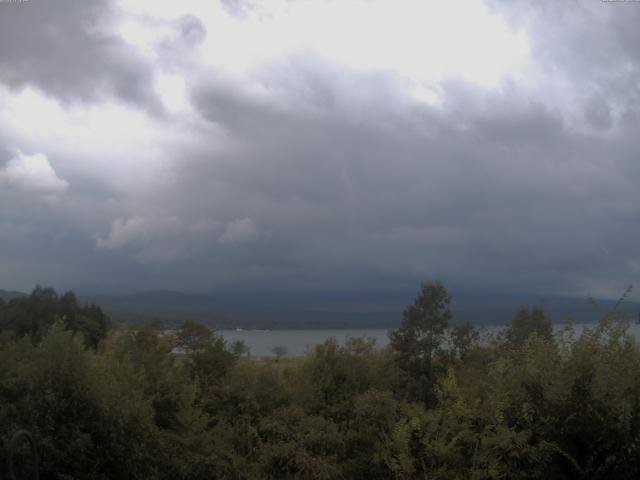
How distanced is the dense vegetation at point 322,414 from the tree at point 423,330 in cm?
736

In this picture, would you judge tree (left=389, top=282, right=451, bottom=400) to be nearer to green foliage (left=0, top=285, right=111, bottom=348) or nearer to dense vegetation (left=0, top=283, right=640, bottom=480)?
dense vegetation (left=0, top=283, right=640, bottom=480)

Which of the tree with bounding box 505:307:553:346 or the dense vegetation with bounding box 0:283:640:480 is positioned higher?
the tree with bounding box 505:307:553:346

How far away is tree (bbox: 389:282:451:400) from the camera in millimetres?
24859

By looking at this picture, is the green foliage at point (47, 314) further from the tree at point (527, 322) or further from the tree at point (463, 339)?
the tree at point (527, 322)

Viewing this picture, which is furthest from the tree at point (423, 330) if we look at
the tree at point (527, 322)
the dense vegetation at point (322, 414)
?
the dense vegetation at point (322, 414)

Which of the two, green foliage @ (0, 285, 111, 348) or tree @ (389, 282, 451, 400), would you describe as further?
green foliage @ (0, 285, 111, 348)

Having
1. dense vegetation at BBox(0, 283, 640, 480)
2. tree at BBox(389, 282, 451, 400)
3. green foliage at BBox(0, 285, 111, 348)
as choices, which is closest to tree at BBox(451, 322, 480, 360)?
tree at BBox(389, 282, 451, 400)

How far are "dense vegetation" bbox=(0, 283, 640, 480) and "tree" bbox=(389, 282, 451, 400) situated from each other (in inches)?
290

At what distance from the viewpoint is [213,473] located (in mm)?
12352

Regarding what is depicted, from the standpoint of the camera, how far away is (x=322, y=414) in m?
15.2

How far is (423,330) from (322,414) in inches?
432

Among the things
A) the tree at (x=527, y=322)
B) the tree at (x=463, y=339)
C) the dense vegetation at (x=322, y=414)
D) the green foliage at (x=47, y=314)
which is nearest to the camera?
the dense vegetation at (x=322, y=414)

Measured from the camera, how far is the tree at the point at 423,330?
24.9 meters

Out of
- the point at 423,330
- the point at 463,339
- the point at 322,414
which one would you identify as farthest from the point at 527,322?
the point at 322,414
